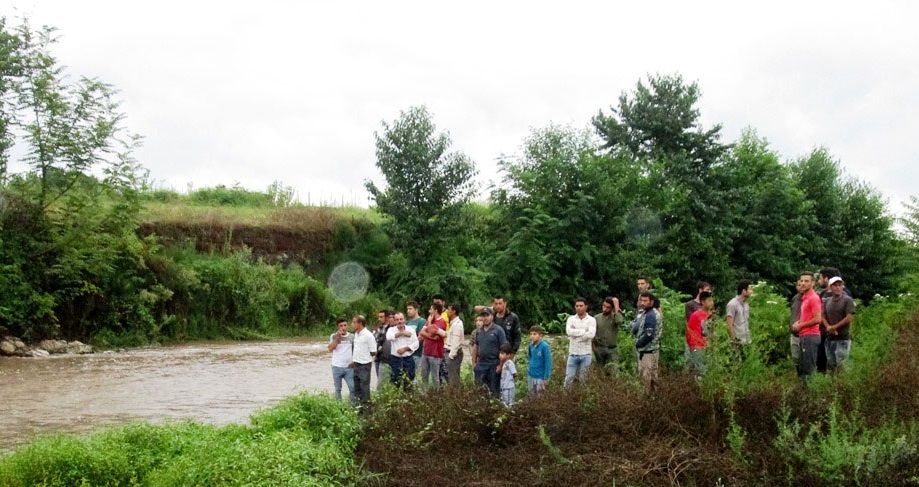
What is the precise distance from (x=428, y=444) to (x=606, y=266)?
101 ft

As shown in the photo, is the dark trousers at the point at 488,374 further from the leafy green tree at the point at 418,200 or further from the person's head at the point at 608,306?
the leafy green tree at the point at 418,200

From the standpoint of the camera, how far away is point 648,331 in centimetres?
1265

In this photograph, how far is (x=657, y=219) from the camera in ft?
139

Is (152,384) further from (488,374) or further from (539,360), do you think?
(539,360)

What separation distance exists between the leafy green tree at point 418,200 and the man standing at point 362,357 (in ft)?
80.8

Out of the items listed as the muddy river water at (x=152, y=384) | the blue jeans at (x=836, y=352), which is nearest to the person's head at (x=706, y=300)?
the blue jeans at (x=836, y=352)

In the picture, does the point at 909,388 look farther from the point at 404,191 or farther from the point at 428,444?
the point at 404,191

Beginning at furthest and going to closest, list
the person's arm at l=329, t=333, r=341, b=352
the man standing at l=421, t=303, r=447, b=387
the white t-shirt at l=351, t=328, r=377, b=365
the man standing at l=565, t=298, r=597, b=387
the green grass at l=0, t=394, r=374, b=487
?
the man standing at l=421, t=303, r=447, b=387
the person's arm at l=329, t=333, r=341, b=352
the white t-shirt at l=351, t=328, r=377, b=365
the man standing at l=565, t=298, r=597, b=387
the green grass at l=0, t=394, r=374, b=487

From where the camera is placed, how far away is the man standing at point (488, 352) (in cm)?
1356

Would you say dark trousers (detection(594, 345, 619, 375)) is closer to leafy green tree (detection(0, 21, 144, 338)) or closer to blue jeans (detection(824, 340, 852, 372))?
blue jeans (detection(824, 340, 852, 372))

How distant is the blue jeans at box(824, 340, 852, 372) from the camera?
12234 millimetres

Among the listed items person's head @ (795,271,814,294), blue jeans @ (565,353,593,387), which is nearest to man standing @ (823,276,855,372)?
person's head @ (795,271,814,294)

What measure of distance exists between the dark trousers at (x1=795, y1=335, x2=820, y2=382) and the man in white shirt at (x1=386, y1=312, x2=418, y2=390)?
5678 mm

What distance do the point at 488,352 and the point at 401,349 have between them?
1.58 meters
